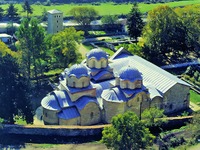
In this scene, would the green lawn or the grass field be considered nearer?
the green lawn

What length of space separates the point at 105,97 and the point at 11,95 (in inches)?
336

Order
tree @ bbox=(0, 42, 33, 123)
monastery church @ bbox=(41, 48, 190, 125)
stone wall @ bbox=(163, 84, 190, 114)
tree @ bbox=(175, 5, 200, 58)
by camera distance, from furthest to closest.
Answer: tree @ bbox=(175, 5, 200, 58) < stone wall @ bbox=(163, 84, 190, 114) < monastery church @ bbox=(41, 48, 190, 125) < tree @ bbox=(0, 42, 33, 123)

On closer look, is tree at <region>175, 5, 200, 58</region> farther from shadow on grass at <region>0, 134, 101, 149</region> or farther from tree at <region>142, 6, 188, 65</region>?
shadow on grass at <region>0, 134, 101, 149</region>

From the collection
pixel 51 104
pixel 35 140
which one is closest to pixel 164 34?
pixel 51 104

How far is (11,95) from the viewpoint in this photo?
34406 millimetres

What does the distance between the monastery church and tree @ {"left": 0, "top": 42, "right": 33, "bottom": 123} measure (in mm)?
2151

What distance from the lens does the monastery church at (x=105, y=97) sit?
A: 1400 inches

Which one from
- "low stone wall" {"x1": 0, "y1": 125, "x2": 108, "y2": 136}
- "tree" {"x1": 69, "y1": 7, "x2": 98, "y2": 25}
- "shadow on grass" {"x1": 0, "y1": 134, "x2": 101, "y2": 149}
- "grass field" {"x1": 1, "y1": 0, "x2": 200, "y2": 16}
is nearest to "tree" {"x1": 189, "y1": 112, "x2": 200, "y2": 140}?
"shadow on grass" {"x1": 0, "y1": 134, "x2": 101, "y2": 149}

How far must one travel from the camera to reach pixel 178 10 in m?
58.5

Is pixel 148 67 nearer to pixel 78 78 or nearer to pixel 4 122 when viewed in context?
pixel 78 78

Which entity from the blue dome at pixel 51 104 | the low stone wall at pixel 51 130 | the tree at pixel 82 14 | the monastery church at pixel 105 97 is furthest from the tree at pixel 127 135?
the tree at pixel 82 14

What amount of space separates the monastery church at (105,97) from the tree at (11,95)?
84.7 inches

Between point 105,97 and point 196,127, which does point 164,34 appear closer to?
point 105,97

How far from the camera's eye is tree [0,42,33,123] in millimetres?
34156
